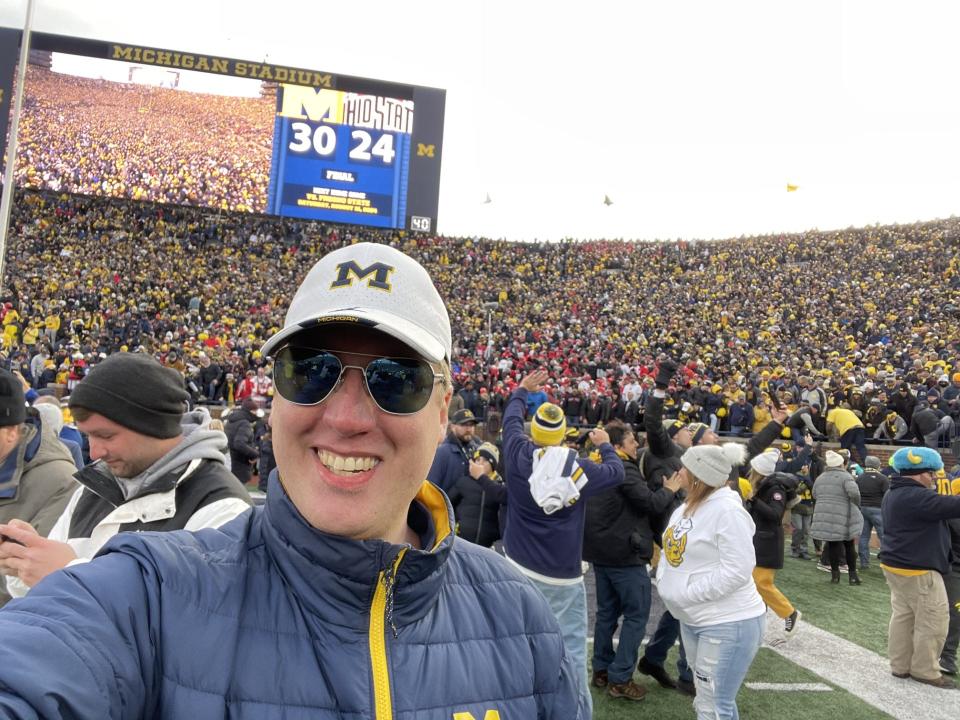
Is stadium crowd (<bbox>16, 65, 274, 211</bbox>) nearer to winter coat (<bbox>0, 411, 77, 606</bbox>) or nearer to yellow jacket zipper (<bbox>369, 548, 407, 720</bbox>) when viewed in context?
winter coat (<bbox>0, 411, 77, 606</bbox>)

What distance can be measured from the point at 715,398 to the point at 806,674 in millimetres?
13770

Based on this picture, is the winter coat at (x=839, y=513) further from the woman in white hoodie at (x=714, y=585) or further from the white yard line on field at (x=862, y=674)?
the woman in white hoodie at (x=714, y=585)

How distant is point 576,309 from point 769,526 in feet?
91.1

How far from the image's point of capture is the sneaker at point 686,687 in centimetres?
534

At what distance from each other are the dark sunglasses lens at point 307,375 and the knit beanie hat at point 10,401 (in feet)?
7.00

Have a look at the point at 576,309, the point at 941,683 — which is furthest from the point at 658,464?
the point at 576,309

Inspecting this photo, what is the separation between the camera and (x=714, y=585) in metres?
3.88

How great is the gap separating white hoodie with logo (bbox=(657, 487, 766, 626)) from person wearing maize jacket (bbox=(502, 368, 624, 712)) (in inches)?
26.4

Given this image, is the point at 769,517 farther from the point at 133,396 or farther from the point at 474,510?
the point at 133,396

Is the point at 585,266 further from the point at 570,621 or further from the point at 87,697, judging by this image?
the point at 87,697

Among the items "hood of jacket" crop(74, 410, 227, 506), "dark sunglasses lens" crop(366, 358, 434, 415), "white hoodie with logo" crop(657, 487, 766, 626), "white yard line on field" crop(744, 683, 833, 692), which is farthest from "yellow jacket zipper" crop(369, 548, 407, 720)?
"white yard line on field" crop(744, 683, 833, 692)

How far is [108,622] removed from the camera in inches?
35.4

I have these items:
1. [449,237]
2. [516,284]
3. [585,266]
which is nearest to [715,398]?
A: [516,284]

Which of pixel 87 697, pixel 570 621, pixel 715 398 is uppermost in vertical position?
pixel 715 398
